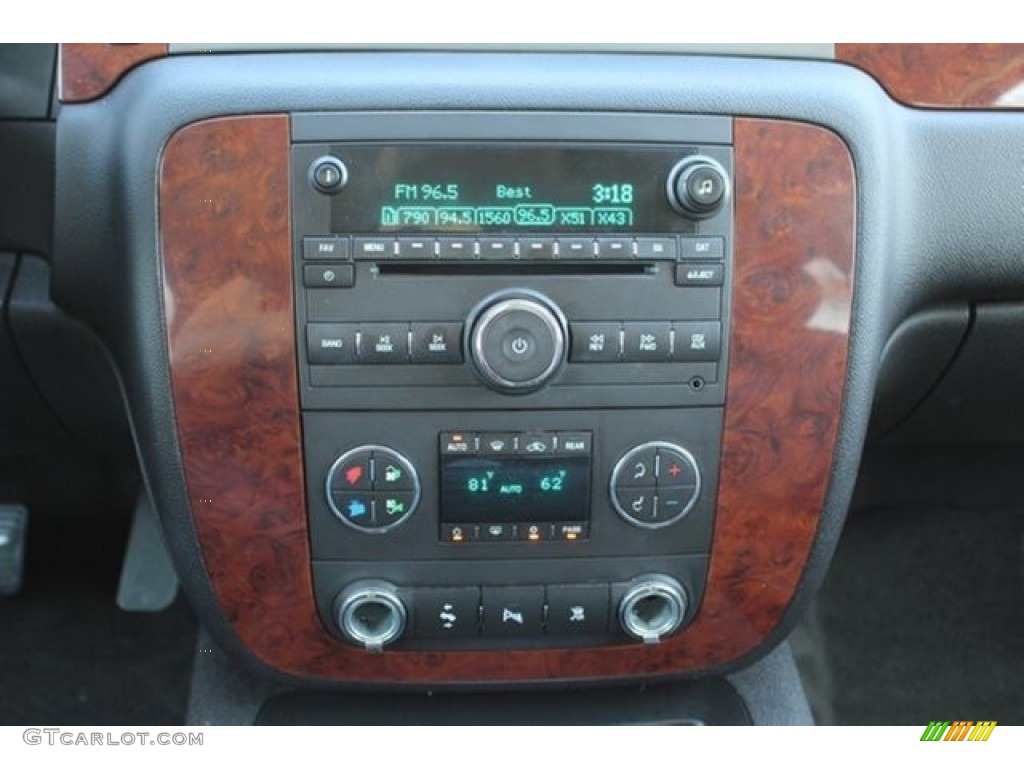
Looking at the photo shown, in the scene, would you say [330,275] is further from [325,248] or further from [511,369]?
[511,369]

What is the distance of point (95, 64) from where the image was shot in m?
1.15

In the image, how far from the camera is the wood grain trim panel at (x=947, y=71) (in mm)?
1187

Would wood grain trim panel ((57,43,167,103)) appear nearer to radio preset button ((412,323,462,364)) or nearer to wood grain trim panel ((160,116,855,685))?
wood grain trim panel ((160,116,855,685))

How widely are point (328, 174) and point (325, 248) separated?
0.22 ft

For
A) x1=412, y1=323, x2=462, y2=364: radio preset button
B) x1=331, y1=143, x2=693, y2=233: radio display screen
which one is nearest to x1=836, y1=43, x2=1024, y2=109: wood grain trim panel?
x1=331, y1=143, x2=693, y2=233: radio display screen

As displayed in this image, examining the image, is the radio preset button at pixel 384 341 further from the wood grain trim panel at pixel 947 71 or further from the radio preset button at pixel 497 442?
the wood grain trim panel at pixel 947 71

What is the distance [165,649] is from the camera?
2045mm

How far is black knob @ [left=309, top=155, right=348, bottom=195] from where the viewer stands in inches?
43.3

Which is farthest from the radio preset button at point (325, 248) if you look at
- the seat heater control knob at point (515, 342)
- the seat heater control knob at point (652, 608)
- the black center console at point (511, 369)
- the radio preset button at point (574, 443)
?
the seat heater control knob at point (652, 608)

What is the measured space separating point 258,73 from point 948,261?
0.72 meters

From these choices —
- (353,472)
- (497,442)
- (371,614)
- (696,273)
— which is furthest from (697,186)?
(371,614)

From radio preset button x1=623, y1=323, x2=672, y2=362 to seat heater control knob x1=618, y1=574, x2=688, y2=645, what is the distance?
0.25 meters

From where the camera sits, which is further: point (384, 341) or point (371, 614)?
point (371, 614)

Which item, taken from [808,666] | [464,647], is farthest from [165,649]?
[808,666]
